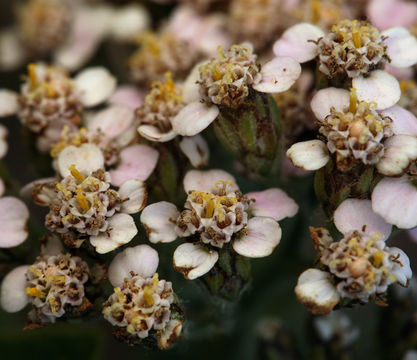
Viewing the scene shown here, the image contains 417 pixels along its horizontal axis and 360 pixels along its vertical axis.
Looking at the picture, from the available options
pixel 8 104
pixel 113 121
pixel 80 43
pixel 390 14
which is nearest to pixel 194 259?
pixel 113 121

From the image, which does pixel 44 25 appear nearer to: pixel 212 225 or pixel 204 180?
pixel 204 180

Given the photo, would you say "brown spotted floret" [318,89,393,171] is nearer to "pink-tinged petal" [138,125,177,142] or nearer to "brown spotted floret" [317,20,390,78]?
"brown spotted floret" [317,20,390,78]

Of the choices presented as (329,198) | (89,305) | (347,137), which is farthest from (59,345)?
(347,137)

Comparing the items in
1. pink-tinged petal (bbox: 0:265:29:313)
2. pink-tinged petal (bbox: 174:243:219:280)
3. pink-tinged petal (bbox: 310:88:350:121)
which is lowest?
pink-tinged petal (bbox: 0:265:29:313)

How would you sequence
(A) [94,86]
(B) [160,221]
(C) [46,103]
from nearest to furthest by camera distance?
1. (B) [160,221]
2. (C) [46,103]
3. (A) [94,86]

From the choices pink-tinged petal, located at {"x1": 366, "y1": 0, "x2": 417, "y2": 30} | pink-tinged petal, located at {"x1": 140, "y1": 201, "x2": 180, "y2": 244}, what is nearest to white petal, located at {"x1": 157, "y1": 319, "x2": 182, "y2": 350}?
pink-tinged petal, located at {"x1": 140, "y1": 201, "x2": 180, "y2": 244}

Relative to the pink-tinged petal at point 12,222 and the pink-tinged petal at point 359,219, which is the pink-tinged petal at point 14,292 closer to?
the pink-tinged petal at point 12,222

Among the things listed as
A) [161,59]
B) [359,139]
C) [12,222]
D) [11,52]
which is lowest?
[11,52]

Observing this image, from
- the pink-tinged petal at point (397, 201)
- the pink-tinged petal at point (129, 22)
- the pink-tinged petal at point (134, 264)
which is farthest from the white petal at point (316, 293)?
the pink-tinged petal at point (129, 22)
